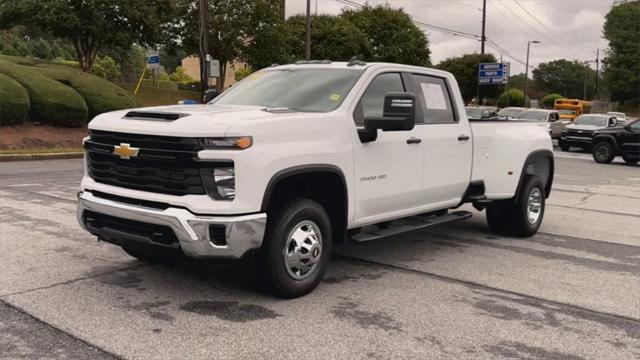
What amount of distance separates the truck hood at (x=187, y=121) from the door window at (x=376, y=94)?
0.79 metres

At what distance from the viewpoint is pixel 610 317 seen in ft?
16.1

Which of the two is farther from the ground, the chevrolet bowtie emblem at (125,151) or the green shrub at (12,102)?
the green shrub at (12,102)

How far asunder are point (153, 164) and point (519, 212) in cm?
475

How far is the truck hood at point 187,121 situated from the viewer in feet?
14.5

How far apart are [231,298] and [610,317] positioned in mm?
2949

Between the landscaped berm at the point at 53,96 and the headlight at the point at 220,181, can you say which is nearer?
→ the headlight at the point at 220,181

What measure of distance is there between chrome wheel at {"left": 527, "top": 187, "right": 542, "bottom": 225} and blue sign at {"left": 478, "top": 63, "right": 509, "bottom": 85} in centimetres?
4613

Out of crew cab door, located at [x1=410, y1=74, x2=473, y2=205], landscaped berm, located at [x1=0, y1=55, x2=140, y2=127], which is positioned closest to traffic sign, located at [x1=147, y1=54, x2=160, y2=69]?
landscaped berm, located at [x1=0, y1=55, x2=140, y2=127]

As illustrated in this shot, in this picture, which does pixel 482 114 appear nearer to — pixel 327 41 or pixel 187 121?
pixel 187 121

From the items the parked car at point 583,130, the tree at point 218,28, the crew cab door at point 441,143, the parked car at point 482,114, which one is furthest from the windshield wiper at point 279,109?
the tree at point 218,28

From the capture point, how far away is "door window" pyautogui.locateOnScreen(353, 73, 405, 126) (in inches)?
218

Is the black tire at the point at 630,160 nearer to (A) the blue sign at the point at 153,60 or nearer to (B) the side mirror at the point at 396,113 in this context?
(B) the side mirror at the point at 396,113

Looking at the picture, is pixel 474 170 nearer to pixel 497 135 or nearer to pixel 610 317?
pixel 497 135

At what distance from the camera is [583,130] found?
26.3 meters
